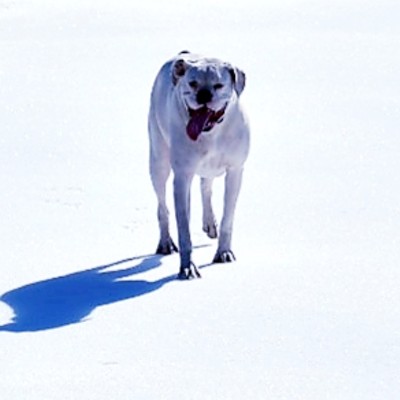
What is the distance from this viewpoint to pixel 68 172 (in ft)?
29.7

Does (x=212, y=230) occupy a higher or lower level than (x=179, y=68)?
lower

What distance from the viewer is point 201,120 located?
6363mm

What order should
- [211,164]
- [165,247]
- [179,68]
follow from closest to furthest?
[179,68] → [211,164] → [165,247]

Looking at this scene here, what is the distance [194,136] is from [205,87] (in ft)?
0.97

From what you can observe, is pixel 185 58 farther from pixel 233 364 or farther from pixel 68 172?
pixel 68 172

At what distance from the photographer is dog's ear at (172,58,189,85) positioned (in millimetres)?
6297

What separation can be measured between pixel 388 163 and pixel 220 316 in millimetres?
3654

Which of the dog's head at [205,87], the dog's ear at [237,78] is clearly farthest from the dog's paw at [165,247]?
the dog's ear at [237,78]

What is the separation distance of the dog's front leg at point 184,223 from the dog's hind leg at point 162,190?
451 millimetres

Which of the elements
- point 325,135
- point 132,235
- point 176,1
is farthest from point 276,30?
point 132,235

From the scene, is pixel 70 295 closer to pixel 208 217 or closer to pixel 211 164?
pixel 211 164

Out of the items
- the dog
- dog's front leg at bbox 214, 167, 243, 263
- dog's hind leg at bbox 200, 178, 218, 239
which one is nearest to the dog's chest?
the dog

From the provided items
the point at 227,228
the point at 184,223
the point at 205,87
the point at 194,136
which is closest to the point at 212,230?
the point at 227,228

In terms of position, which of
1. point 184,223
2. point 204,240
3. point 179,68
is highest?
point 179,68
